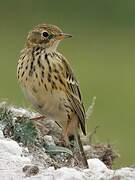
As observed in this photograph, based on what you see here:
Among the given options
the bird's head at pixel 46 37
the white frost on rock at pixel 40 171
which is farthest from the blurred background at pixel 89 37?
the white frost on rock at pixel 40 171

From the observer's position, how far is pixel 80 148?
11500 millimetres

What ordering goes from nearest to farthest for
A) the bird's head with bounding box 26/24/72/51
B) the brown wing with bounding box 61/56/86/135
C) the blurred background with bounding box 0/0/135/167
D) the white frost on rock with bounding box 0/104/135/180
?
the white frost on rock with bounding box 0/104/135/180, the brown wing with bounding box 61/56/86/135, the bird's head with bounding box 26/24/72/51, the blurred background with bounding box 0/0/135/167

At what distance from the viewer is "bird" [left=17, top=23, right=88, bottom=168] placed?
11.5m

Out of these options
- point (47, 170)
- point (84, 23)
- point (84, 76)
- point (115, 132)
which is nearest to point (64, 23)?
point (84, 23)

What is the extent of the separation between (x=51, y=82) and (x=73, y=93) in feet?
1.26

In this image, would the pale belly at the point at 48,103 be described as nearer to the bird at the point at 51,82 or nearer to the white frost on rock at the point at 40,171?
the bird at the point at 51,82

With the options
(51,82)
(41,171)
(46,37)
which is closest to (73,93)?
(51,82)

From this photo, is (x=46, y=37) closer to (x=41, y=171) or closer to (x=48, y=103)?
(x=48, y=103)

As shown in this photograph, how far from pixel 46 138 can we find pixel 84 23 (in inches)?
696

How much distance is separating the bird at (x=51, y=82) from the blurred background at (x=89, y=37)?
35.5ft

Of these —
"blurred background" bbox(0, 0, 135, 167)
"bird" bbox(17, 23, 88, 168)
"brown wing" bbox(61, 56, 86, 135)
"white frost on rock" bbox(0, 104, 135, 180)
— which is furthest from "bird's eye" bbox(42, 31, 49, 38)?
"blurred background" bbox(0, 0, 135, 167)

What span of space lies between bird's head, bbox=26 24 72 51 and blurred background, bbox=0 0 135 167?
10773 millimetres

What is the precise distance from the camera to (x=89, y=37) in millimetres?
28609

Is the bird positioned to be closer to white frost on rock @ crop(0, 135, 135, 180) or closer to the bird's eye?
the bird's eye
